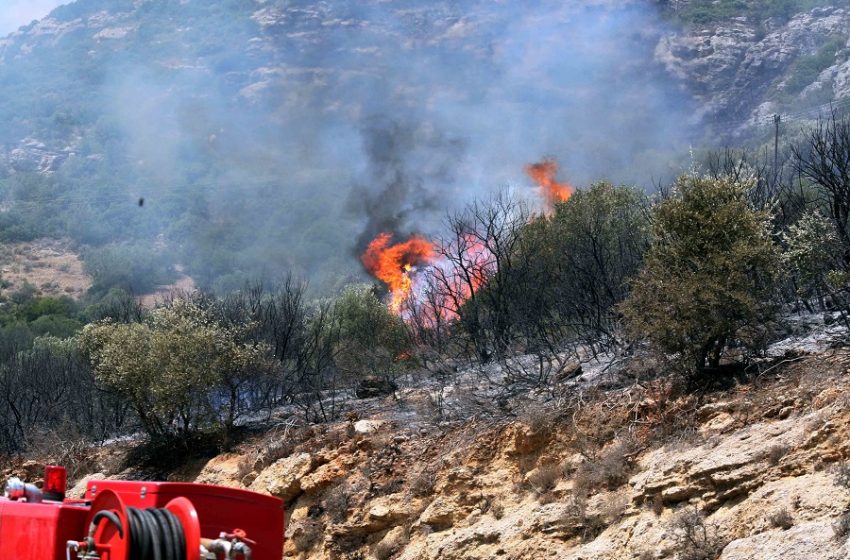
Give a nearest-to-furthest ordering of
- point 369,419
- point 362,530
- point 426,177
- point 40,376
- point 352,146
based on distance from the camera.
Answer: point 362,530
point 369,419
point 40,376
point 426,177
point 352,146

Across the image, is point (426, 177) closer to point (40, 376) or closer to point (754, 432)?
point (40, 376)

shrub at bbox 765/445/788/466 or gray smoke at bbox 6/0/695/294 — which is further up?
gray smoke at bbox 6/0/695/294

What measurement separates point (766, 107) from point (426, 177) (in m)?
37.1

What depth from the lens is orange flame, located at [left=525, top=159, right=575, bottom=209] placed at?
7844 centimetres

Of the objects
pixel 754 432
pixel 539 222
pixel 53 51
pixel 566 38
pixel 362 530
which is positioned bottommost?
pixel 362 530

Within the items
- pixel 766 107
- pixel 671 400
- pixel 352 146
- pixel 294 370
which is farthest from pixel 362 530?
pixel 352 146

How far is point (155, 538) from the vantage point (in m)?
9.16

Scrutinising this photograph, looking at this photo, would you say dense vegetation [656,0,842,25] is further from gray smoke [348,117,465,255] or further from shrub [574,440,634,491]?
shrub [574,440,634,491]

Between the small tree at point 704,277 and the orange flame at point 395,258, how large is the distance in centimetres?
4288

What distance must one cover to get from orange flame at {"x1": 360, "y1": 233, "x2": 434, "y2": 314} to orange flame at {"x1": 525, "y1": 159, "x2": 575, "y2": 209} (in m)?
9.80

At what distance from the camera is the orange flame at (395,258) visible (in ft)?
229

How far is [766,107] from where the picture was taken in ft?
366

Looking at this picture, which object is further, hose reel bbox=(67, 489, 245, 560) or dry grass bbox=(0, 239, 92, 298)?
dry grass bbox=(0, 239, 92, 298)

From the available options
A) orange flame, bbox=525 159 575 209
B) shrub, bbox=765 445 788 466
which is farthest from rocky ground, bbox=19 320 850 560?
orange flame, bbox=525 159 575 209
